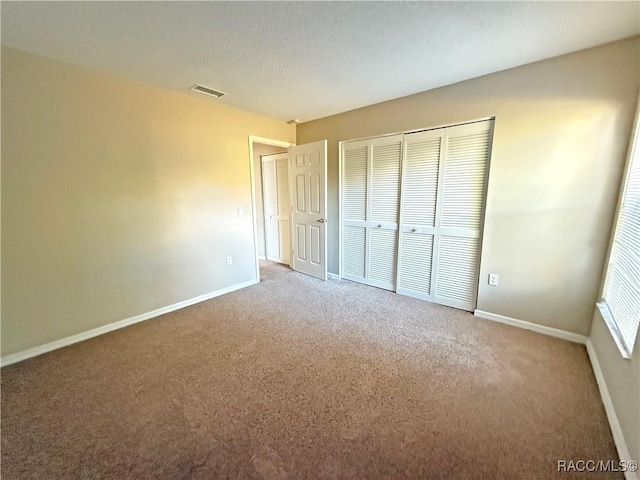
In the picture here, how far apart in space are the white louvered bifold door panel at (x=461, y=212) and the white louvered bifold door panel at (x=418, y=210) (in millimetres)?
86

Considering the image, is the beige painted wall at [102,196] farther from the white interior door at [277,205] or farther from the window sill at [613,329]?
the window sill at [613,329]

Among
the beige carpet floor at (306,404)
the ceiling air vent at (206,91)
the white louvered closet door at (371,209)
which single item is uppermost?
the ceiling air vent at (206,91)

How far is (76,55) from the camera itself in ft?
6.56

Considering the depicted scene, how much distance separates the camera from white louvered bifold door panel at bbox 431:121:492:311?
8.45ft

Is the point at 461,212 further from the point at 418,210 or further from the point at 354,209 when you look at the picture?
the point at 354,209

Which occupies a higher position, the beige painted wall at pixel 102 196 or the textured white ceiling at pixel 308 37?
the textured white ceiling at pixel 308 37

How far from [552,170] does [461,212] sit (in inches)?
30.9

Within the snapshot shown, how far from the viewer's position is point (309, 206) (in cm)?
396

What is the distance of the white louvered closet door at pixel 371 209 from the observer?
3.22 meters

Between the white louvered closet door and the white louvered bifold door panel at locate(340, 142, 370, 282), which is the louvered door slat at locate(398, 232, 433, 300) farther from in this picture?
the white louvered bifold door panel at locate(340, 142, 370, 282)

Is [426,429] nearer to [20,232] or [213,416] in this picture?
[213,416]

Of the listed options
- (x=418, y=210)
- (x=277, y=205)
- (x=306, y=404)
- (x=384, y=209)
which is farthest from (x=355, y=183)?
(x=306, y=404)

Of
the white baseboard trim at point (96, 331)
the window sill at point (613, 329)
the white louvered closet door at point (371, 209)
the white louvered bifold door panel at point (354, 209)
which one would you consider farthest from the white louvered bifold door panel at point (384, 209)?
the white baseboard trim at point (96, 331)

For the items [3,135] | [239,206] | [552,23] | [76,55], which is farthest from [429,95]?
[3,135]
